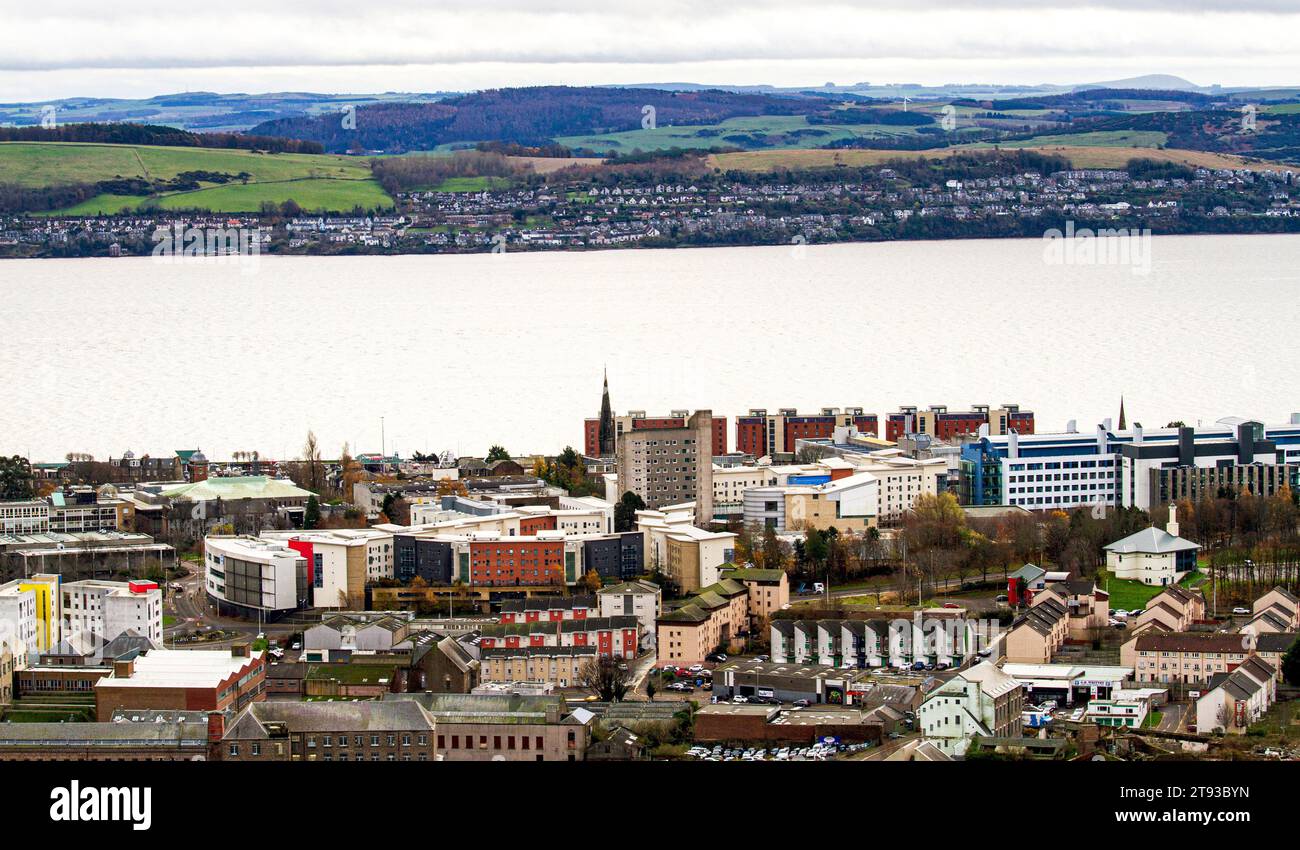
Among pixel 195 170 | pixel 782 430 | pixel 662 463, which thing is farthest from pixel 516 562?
pixel 195 170

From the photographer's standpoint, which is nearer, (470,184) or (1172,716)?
(1172,716)

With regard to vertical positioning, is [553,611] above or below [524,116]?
below

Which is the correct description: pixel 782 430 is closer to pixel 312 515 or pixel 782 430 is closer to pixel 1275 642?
pixel 312 515

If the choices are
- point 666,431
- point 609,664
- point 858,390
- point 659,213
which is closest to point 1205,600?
point 609,664

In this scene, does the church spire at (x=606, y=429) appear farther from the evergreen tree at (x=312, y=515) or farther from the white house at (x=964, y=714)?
the white house at (x=964, y=714)

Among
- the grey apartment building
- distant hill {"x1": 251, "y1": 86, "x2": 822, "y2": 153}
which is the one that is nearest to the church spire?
the grey apartment building
